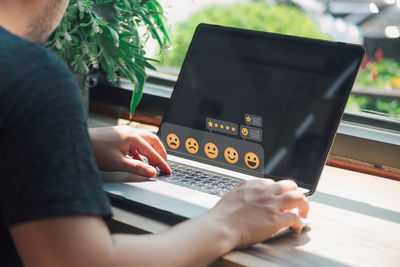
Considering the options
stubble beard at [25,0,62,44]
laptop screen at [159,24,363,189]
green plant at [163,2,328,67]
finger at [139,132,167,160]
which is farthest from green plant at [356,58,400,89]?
stubble beard at [25,0,62,44]

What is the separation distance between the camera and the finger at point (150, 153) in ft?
2.82

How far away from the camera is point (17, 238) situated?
0.48 m

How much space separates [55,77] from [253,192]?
0.33 m

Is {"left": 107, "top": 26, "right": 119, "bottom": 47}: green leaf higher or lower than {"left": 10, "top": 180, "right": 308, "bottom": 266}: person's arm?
higher

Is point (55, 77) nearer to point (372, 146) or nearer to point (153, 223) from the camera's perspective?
point (153, 223)

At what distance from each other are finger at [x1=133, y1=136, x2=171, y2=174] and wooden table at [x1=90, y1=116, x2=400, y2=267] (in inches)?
6.5

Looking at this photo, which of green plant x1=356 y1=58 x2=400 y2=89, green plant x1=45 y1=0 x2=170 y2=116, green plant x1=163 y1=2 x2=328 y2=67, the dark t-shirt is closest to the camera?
the dark t-shirt

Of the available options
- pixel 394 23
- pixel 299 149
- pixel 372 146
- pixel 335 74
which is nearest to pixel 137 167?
pixel 299 149

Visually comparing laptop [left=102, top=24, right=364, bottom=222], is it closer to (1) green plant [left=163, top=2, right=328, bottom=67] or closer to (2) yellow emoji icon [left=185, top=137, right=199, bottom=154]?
(2) yellow emoji icon [left=185, top=137, right=199, bottom=154]

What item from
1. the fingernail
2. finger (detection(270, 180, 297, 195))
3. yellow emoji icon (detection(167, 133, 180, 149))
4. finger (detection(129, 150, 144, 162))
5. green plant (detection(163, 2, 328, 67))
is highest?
green plant (detection(163, 2, 328, 67))

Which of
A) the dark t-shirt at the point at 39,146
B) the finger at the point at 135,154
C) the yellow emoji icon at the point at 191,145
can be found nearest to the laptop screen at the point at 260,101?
the yellow emoji icon at the point at 191,145

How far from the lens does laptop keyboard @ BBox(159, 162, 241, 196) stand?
0.81 metres

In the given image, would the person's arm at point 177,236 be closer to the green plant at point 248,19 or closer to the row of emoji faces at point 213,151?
the row of emoji faces at point 213,151

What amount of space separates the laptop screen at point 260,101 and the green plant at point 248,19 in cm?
44
